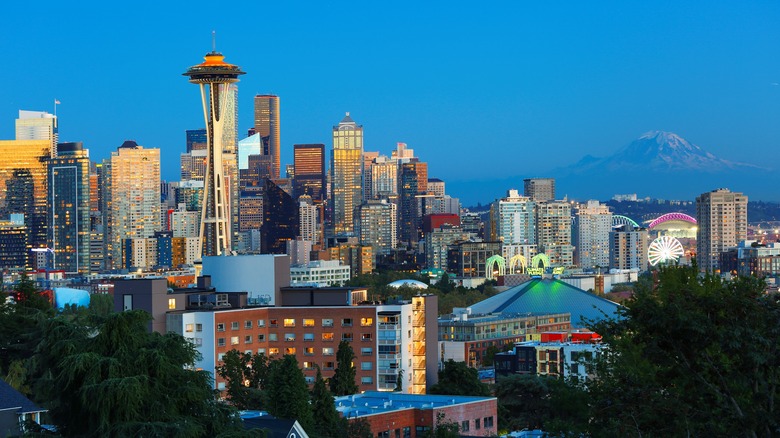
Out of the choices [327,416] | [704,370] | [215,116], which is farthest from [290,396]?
[215,116]

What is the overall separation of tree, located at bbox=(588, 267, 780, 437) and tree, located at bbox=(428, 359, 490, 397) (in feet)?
128

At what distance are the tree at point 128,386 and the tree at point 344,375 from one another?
28701 millimetres

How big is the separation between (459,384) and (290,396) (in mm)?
21251

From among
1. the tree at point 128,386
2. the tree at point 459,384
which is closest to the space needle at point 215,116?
the tree at point 459,384

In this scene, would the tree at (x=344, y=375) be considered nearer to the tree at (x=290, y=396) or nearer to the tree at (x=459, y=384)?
the tree at (x=459, y=384)

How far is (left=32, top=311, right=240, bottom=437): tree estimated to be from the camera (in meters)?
28.7

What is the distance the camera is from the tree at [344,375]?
6006 cm

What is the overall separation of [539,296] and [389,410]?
87753 mm

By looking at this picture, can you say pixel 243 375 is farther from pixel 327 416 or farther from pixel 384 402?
pixel 327 416

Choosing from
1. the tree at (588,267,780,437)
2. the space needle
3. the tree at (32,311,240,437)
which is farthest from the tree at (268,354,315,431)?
the space needle

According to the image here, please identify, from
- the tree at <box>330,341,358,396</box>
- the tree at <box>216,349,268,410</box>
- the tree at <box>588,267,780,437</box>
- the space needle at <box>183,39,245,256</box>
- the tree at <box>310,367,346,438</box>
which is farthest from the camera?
the space needle at <box>183,39,245,256</box>

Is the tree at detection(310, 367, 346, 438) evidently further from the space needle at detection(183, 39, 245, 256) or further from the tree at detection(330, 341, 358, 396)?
the space needle at detection(183, 39, 245, 256)

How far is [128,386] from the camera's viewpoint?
28.7m

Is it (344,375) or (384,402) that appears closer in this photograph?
(384,402)
